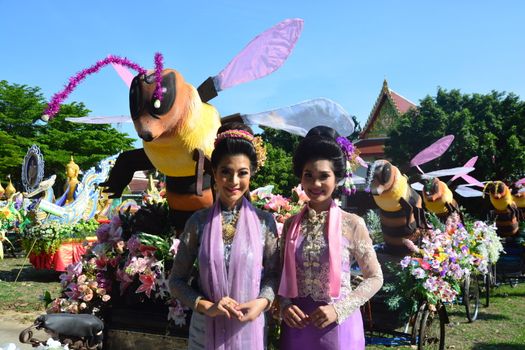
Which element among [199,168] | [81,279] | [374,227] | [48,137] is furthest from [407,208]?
[48,137]

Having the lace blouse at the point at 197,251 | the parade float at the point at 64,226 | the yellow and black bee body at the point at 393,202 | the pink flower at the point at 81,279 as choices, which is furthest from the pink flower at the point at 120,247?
the parade float at the point at 64,226

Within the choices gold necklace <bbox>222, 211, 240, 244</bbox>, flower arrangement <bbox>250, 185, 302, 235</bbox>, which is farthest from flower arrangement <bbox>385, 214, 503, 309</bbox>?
gold necklace <bbox>222, 211, 240, 244</bbox>

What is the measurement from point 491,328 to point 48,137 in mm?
26181

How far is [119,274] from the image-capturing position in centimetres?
344

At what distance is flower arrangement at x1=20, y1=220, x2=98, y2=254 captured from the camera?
9234 millimetres

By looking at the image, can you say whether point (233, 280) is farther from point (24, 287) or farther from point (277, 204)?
point (24, 287)

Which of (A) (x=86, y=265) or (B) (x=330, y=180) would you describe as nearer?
(B) (x=330, y=180)

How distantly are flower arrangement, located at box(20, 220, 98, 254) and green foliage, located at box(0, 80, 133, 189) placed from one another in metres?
17.9

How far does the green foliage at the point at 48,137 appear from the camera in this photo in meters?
26.2

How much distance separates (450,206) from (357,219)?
20.6ft

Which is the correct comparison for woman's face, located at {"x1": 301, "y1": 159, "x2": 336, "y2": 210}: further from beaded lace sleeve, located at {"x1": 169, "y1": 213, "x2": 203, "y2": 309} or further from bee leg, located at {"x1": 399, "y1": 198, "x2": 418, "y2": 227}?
bee leg, located at {"x1": 399, "y1": 198, "x2": 418, "y2": 227}

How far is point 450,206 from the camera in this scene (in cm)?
800

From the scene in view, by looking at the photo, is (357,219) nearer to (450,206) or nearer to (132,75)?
(132,75)

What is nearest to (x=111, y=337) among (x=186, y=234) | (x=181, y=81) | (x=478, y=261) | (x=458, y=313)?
(x=186, y=234)
